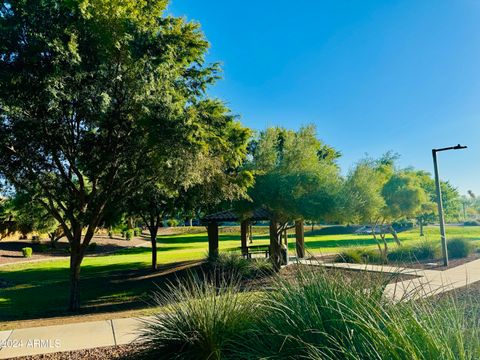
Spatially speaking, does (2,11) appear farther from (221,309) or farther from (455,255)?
(455,255)

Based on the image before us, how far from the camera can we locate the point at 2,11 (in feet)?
29.3

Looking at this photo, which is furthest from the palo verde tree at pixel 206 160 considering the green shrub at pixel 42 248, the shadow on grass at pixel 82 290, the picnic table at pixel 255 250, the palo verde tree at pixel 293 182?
the green shrub at pixel 42 248

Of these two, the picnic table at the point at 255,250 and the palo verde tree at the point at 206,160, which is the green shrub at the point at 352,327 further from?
the picnic table at the point at 255,250

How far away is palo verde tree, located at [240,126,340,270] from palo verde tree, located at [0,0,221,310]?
16.3 feet

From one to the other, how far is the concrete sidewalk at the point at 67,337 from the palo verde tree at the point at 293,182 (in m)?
7.53

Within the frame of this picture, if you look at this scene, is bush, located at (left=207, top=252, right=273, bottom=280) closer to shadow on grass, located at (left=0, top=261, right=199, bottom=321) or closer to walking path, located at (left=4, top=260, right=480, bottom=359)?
shadow on grass, located at (left=0, top=261, right=199, bottom=321)

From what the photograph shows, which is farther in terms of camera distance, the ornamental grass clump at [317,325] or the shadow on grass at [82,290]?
the shadow on grass at [82,290]

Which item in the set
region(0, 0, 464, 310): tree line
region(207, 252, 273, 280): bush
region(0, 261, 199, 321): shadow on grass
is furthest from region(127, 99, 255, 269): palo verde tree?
region(0, 261, 199, 321): shadow on grass

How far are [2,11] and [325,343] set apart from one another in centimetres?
1025

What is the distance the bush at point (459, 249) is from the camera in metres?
19.0

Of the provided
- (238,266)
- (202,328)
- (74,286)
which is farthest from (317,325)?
(238,266)

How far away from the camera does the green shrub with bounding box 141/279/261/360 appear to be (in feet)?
14.4

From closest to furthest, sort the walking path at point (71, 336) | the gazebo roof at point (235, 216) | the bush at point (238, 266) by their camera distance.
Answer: the walking path at point (71, 336) < the bush at point (238, 266) < the gazebo roof at point (235, 216)

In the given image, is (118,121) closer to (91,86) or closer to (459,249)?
(91,86)
